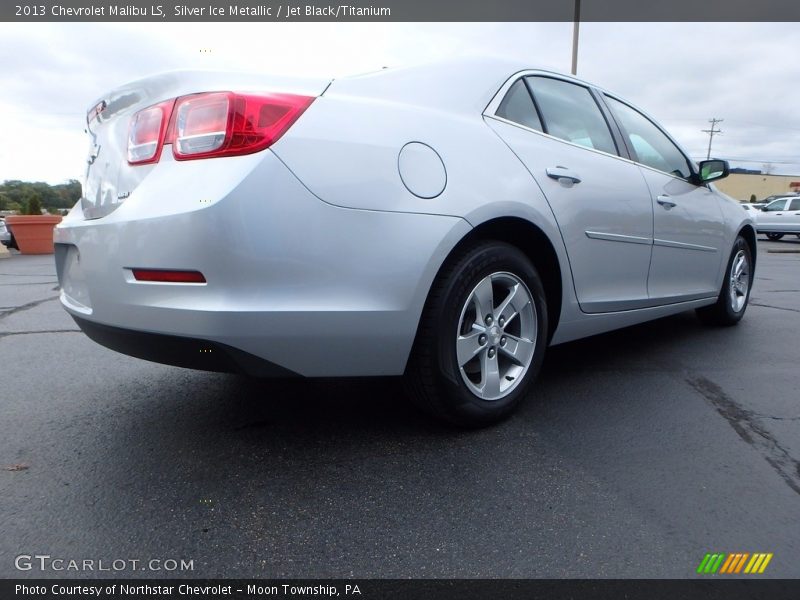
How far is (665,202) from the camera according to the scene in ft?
11.7

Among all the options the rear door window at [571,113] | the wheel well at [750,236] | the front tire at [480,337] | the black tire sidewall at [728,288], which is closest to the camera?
the front tire at [480,337]

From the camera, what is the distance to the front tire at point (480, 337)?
223 cm

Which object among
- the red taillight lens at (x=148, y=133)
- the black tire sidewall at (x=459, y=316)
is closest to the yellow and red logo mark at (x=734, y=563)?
the black tire sidewall at (x=459, y=316)

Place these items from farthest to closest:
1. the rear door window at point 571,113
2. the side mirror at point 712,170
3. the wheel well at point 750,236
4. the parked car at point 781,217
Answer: the parked car at point 781,217
the wheel well at point 750,236
the side mirror at point 712,170
the rear door window at point 571,113

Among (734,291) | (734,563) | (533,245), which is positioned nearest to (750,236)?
(734,291)

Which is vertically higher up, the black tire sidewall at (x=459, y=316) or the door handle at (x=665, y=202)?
the door handle at (x=665, y=202)

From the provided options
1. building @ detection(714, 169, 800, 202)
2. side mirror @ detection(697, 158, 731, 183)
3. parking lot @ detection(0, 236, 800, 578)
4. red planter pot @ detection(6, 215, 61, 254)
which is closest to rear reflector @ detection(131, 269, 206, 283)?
parking lot @ detection(0, 236, 800, 578)

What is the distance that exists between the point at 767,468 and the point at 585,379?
1.13m

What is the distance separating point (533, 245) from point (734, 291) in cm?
290

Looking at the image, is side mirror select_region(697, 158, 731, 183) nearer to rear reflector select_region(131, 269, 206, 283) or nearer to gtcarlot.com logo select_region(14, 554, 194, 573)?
rear reflector select_region(131, 269, 206, 283)
